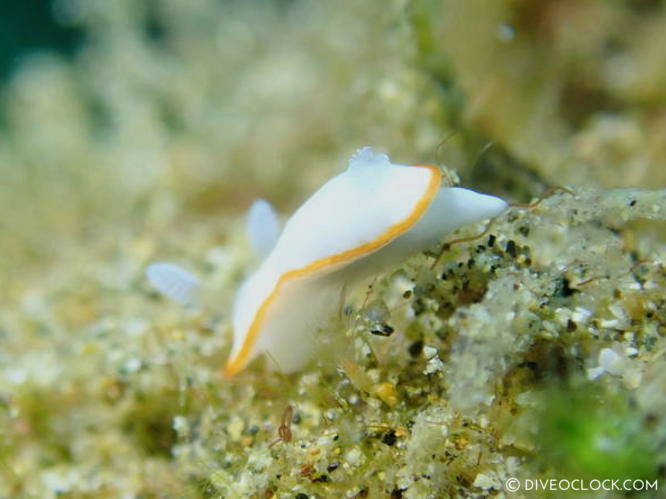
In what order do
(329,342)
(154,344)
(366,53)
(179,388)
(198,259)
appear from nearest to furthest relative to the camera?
(329,342), (179,388), (154,344), (198,259), (366,53)

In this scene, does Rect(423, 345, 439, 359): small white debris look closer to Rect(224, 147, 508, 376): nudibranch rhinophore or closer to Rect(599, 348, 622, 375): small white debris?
Rect(224, 147, 508, 376): nudibranch rhinophore

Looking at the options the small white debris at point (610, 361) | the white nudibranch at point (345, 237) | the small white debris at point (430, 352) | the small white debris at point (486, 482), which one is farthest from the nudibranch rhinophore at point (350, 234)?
the small white debris at point (486, 482)

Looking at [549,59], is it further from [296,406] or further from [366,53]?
[296,406]

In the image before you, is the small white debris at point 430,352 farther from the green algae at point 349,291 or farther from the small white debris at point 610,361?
the small white debris at point 610,361

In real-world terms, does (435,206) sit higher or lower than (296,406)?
higher

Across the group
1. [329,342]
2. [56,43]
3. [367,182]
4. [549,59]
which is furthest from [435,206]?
[56,43]
